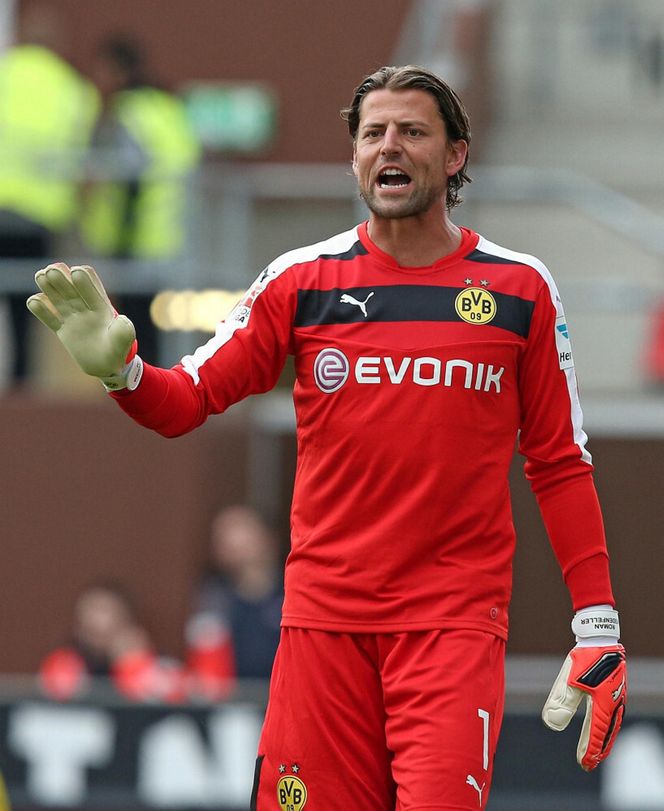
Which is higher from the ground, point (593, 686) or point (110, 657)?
point (593, 686)

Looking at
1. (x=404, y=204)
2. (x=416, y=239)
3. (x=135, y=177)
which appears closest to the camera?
(x=404, y=204)

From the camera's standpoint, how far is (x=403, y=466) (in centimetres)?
477

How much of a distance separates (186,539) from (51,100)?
2682 mm

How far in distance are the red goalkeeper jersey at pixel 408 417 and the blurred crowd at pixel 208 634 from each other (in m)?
4.83

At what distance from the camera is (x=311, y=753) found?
4750 mm

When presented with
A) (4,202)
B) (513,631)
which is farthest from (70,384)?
(513,631)

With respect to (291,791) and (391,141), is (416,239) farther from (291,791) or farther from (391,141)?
(291,791)

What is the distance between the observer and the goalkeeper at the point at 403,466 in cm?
474

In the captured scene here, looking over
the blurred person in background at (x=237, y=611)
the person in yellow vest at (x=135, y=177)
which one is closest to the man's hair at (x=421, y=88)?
the blurred person in background at (x=237, y=611)

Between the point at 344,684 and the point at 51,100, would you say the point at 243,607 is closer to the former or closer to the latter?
the point at 51,100

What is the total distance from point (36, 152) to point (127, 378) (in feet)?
21.6

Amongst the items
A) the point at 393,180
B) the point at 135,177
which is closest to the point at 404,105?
the point at 393,180

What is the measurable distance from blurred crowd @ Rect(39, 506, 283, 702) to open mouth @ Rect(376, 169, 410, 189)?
5.09 m

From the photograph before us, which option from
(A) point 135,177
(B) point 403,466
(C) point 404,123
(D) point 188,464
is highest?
(A) point 135,177
